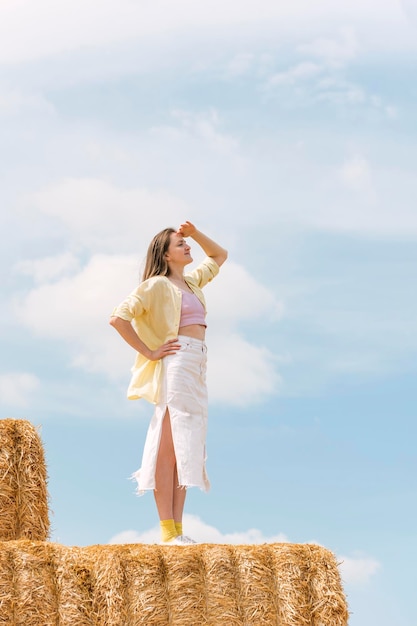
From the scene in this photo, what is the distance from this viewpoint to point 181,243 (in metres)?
6.03

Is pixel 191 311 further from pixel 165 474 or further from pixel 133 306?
pixel 165 474

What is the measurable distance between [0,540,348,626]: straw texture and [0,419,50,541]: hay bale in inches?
37.5

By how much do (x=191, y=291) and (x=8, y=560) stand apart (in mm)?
2183

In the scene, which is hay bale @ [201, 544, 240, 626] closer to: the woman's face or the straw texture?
the straw texture

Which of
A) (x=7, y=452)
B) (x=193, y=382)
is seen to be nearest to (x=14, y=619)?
(x=7, y=452)

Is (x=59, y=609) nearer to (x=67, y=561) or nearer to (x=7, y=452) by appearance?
(x=67, y=561)

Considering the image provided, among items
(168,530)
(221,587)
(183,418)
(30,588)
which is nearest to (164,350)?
(183,418)

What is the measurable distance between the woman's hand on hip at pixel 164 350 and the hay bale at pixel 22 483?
83 cm

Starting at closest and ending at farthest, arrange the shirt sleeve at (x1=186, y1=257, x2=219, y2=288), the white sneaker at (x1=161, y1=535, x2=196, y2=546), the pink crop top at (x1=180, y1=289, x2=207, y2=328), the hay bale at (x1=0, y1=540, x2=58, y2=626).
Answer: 1. the hay bale at (x1=0, y1=540, x2=58, y2=626)
2. the white sneaker at (x1=161, y1=535, x2=196, y2=546)
3. the pink crop top at (x1=180, y1=289, x2=207, y2=328)
4. the shirt sleeve at (x1=186, y1=257, x2=219, y2=288)

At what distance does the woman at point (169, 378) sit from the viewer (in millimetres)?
5516

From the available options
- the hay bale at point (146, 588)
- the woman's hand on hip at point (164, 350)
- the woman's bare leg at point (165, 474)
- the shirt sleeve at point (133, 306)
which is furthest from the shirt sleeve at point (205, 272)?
the hay bale at point (146, 588)

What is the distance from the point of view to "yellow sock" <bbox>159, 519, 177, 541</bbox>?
5430mm

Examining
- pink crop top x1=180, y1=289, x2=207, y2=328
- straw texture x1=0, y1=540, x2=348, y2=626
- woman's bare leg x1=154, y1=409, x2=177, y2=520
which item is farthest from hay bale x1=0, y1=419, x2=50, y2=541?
pink crop top x1=180, y1=289, x2=207, y2=328

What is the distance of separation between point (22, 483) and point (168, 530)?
2.87 feet
